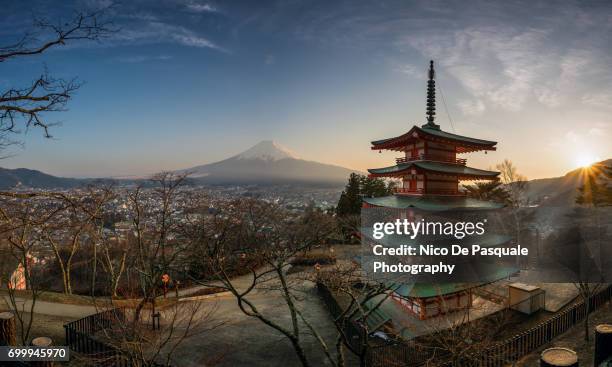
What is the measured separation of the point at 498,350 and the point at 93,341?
1348 cm

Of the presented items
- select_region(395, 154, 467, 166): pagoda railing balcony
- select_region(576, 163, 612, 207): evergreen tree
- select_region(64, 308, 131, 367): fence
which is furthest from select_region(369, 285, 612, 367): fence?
select_region(576, 163, 612, 207): evergreen tree

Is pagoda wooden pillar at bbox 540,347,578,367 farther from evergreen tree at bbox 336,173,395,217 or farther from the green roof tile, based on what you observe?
evergreen tree at bbox 336,173,395,217

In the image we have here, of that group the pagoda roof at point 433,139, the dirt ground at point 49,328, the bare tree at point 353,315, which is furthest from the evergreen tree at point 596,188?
the dirt ground at point 49,328

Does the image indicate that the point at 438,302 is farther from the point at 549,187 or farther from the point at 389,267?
the point at 549,187

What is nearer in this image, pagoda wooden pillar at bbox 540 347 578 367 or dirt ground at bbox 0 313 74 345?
pagoda wooden pillar at bbox 540 347 578 367

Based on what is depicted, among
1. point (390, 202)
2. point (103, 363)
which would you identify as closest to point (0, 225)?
point (103, 363)

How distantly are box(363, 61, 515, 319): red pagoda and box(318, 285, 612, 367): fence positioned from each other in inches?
117

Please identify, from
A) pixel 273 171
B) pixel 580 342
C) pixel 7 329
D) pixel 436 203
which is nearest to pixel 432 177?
pixel 436 203

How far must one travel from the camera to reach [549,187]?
2258 inches

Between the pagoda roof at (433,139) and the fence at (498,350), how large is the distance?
830 centimetres

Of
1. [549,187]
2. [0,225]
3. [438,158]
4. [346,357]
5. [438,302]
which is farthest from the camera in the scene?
[549,187]

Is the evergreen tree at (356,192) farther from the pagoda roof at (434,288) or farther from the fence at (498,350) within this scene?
the fence at (498,350)

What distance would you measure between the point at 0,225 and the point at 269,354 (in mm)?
9970

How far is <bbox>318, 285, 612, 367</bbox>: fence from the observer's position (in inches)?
358
